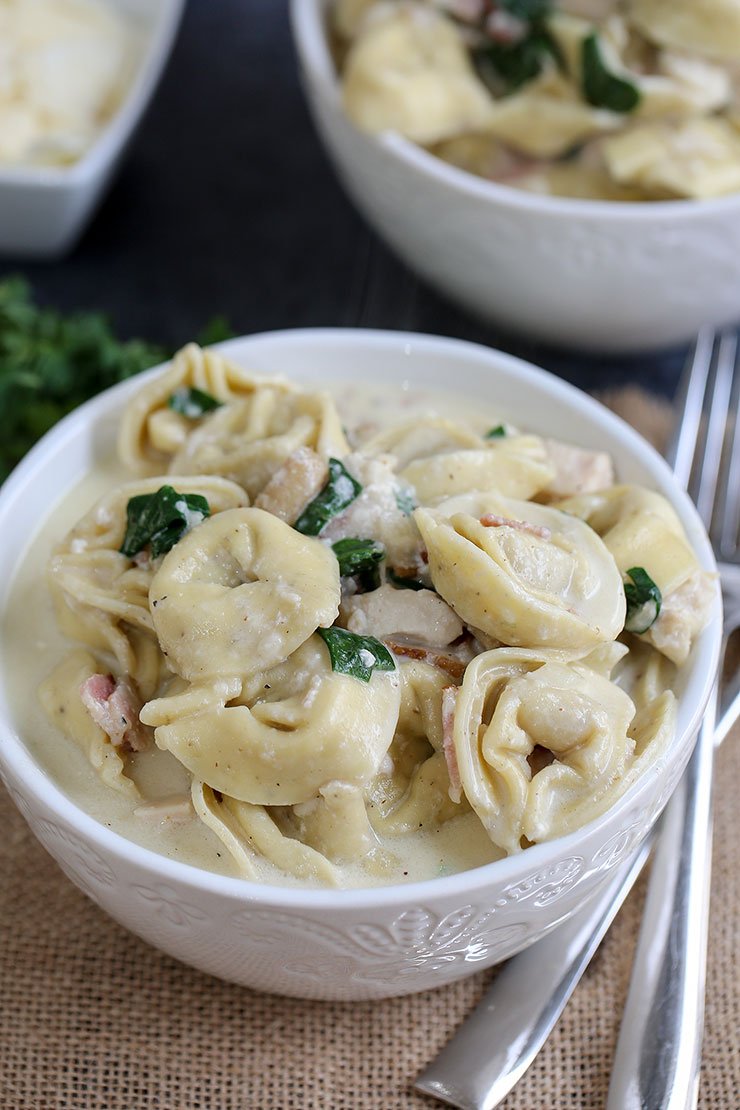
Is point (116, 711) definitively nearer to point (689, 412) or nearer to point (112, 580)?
point (112, 580)

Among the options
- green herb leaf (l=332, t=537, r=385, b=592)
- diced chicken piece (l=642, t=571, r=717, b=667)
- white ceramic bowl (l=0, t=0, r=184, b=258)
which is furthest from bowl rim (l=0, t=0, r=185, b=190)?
diced chicken piece (l=642, t=571, r=717, b=667)

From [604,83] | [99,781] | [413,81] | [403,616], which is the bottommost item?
[99,781]

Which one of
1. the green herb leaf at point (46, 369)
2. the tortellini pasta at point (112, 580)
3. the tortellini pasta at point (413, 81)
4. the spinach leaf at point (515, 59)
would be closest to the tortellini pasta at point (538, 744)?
the tortellini pasta at point (112, 580)

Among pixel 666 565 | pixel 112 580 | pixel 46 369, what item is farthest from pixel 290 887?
pixel 46 369

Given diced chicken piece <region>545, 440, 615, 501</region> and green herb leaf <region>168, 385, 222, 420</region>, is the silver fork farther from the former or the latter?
green herb leaf <region>168, 385, 222, 420</region>

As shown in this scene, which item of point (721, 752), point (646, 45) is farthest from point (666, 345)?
point (721, 752)

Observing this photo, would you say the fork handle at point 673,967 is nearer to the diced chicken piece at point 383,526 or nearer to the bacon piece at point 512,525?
the bacon piece at point 512,525
